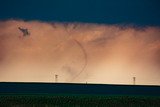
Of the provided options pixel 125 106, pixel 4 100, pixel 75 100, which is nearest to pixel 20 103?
pixel 4 100

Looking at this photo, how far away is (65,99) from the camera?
69500 mm

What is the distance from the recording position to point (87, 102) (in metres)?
68.7

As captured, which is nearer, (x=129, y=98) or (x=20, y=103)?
(x=20, y=103)

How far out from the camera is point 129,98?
72375 mm

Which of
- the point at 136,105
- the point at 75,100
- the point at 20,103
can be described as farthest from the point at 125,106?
the point at 20,103

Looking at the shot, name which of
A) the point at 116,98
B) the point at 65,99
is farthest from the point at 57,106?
the point at 116,98

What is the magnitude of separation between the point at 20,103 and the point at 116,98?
11.3 meters

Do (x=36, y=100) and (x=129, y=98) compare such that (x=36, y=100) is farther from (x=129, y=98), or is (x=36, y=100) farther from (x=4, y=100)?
(x=129, y=98)

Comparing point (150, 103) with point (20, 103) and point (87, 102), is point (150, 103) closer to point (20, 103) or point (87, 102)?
point (87, 102)

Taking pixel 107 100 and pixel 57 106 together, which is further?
pixel 107 100

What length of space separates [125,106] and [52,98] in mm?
8165

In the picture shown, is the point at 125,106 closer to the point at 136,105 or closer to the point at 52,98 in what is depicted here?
the point at 136,105

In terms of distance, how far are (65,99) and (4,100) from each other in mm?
6782

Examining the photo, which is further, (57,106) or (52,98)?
(52,98)
